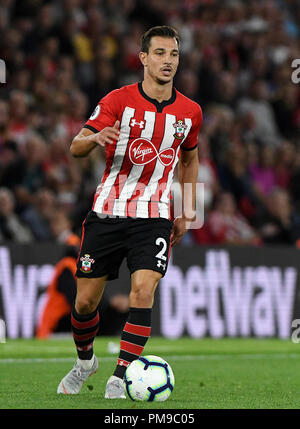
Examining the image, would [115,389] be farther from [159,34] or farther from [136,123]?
[159,34]

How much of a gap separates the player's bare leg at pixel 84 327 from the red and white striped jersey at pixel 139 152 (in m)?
0.54

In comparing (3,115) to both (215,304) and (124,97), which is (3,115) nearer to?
(215,304)

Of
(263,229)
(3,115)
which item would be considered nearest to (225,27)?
(263,229)

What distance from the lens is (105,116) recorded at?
22.6 ft

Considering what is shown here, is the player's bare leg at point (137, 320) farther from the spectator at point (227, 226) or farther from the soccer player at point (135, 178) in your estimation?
the spectator at point (227, 226)

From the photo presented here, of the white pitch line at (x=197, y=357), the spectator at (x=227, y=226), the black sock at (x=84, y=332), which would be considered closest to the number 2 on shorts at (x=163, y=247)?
the black sock at (x=84, y=332)

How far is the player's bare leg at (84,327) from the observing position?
7039mm

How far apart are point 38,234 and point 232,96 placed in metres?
5.84

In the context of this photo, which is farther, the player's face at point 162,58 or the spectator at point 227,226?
the spectator at point 227,226

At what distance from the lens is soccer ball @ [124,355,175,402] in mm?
6484

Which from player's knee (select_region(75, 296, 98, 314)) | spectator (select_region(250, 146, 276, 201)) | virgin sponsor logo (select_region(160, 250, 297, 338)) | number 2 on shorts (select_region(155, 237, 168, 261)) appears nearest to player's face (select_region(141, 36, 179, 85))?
number 2 on shorts (select_region(155, 237, 168, 261))

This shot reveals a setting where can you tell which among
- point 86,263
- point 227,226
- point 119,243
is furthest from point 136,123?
point 227,226

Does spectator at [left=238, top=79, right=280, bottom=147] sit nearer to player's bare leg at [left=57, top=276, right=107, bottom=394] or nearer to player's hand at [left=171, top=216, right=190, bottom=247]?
player's hand at [left=171, top=216, right=190, bottom=247]

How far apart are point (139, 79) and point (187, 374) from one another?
8.62m
